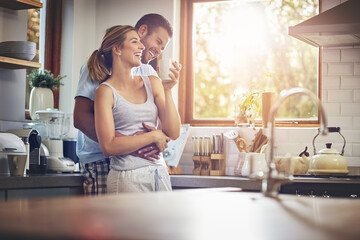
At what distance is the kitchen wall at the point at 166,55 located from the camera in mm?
4285

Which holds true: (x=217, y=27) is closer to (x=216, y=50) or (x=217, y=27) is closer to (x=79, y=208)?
(x=216, y=50)

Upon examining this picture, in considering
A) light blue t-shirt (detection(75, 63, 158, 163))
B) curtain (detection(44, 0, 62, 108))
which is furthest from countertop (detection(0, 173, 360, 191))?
curtain (detection(44, 0, 62, 108))

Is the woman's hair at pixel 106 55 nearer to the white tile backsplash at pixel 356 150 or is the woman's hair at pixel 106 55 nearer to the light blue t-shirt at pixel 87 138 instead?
the light blue t-shirt at pixel 87 138

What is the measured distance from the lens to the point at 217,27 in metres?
5.06

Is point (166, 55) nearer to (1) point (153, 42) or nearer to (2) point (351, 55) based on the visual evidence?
(1) point (153, 42)

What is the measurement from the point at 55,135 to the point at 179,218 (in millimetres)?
2842

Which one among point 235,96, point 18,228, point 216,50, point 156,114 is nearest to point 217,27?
point 216,50

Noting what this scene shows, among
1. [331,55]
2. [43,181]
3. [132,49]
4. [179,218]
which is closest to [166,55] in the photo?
[132,49]

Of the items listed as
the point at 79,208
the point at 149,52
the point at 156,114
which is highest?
the point at 149,52

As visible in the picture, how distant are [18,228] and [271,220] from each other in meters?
0.58

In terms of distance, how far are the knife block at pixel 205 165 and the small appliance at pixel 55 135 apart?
0.97 metres

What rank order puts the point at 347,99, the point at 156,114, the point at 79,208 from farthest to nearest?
the point at 347,99 → the point at 156,114 → the point at 79,208

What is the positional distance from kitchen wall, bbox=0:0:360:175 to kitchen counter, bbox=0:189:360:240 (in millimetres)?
2473

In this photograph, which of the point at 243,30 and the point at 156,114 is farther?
the point at 243,30
